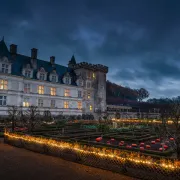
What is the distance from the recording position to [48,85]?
42188 mm

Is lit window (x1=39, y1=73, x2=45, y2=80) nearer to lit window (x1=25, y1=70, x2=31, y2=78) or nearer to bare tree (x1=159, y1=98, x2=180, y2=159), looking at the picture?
lit window (x1=25, y1=70, x2=31, y2=78)

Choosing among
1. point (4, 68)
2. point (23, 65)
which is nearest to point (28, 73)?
point (23, 65)

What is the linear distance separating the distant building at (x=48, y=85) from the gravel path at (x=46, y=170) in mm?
25931

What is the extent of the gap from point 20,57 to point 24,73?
4.79 m

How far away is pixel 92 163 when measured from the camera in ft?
32.5

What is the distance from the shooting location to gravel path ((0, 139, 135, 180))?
8.12m

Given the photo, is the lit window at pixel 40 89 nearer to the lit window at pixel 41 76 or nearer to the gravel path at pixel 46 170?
the lit window at pixel 41 76

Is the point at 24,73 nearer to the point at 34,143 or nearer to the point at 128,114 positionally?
the point at 34,143

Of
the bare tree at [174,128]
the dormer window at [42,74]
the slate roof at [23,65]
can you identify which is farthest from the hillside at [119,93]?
the bare tree at [174,128]

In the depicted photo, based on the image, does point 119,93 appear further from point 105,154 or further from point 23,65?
point 105,154

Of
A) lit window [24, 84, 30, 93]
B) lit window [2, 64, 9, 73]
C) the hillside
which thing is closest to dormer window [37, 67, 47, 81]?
lit window [24, 84, 30, 93]

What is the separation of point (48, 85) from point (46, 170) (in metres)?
34.2

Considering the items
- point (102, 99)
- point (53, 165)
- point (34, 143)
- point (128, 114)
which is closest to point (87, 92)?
point (102, 99)

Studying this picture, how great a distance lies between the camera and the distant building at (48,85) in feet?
117
